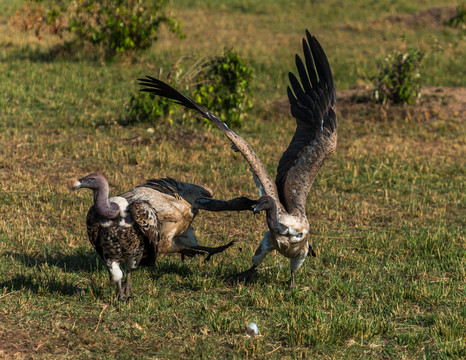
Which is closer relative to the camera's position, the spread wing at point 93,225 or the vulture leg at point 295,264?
the spread wing at point 93,225

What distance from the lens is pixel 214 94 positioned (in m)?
12.4

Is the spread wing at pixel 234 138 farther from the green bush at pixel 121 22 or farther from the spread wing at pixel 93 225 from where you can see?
the green bush at pixel 121 22

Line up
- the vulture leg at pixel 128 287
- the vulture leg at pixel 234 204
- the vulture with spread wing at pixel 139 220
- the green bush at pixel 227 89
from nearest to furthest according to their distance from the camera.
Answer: the vulture with spread wing at pixel 139 220, the vulture leg at pixel 234 204, the vulture leg at pixel 128 287, the green bush at pixel 227 89

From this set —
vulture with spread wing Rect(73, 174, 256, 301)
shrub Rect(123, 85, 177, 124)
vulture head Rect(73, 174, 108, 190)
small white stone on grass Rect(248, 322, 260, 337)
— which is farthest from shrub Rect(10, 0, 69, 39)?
small white stone on grass Rect(248, 322, 260, 337)

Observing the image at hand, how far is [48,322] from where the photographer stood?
17.1 feet

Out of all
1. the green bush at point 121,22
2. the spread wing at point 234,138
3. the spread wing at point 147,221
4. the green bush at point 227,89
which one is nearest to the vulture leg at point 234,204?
the spread wing at point 234,138

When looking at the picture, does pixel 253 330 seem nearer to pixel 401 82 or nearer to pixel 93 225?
pixel 93 225

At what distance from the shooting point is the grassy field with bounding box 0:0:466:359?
5129mm

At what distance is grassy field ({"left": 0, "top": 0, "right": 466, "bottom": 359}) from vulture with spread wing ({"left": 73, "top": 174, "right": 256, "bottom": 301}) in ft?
1.24

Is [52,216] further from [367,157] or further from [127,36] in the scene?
[127,36]

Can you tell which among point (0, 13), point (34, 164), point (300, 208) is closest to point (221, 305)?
point (300, 208)

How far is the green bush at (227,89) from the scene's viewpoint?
12.1m

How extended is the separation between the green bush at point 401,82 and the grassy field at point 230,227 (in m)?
0.35

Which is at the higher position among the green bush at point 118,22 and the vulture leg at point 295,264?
the green bush at point 118,22
